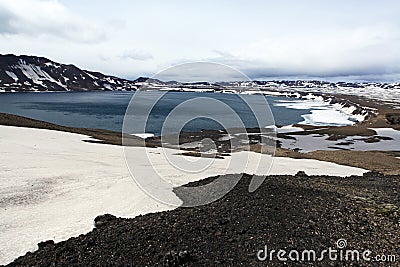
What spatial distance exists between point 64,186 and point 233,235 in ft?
32.8

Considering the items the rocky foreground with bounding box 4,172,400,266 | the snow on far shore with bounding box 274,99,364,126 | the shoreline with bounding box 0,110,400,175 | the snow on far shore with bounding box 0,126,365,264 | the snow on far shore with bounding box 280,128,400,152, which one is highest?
the rocky foreground with bounding box 4,172,400,266

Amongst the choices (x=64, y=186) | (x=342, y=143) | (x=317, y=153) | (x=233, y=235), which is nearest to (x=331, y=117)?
(x=342, y=143)

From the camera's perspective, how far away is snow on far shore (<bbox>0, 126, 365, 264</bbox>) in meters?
10.8

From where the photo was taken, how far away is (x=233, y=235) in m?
7.96

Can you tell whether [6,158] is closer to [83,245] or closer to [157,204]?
[157,204]

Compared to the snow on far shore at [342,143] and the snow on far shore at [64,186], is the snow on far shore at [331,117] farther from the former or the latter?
the snow on far shore at [64,186]

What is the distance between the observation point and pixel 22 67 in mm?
192375

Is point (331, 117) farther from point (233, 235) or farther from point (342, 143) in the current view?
point (233, 235)

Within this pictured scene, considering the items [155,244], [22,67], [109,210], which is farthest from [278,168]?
[22,67]

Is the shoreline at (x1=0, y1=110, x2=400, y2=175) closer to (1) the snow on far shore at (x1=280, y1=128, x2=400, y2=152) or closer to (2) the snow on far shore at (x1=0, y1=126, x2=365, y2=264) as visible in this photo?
(1) the snow on far shore at (x1=280, y1=128, x2=400, y2=152)

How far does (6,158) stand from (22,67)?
196310mm

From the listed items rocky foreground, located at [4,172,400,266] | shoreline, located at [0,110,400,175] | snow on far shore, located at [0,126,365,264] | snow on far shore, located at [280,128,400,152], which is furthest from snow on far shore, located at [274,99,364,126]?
rocky foreground, located at [4,172,400,266]

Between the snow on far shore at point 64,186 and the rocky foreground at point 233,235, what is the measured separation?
74.4 inches

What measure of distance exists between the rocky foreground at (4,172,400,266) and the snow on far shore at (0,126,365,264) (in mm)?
1889
